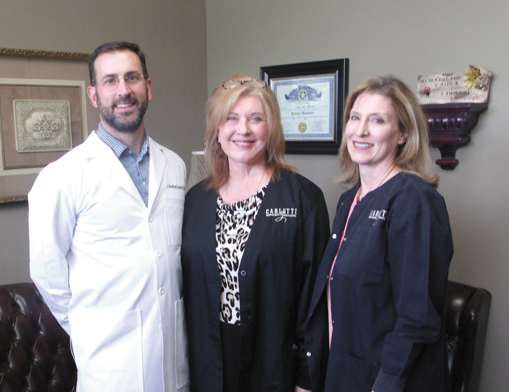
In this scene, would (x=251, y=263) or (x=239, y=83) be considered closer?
(x=251, y=263)

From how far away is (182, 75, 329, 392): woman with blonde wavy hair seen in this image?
1.54m

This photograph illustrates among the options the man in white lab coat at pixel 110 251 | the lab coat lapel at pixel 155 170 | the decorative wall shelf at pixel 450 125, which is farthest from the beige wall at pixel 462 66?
the man in white lab coat at pixel 110 251

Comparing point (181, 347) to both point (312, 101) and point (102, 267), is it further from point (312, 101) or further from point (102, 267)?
point (312, 101)

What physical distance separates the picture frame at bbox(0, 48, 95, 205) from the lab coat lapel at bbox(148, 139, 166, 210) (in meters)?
0.66

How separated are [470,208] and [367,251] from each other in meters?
0.91

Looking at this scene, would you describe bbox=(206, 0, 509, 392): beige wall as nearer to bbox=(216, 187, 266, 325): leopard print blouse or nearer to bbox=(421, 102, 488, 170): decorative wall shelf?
bbox=(421, 102, 488, 170): decorative wall shelf

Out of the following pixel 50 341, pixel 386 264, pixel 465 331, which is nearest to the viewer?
pixel 386 264

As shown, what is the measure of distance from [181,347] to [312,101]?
1.52 metres

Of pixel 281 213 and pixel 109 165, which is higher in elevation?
pixel 109 165

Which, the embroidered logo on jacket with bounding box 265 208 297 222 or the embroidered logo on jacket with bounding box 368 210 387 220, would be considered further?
the embroidered logo on jacket with bounding box 265 208 297 222

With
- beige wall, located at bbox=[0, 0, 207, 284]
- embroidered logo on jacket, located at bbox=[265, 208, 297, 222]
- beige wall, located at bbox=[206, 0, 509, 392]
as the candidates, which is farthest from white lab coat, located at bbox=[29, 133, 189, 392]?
beige wall, located at bbox=[206, 0, 509, 392]

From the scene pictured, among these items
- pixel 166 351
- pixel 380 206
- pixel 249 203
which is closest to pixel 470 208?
pixel 380 206

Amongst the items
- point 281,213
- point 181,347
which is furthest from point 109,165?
point 181,347

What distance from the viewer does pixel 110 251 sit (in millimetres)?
1488
